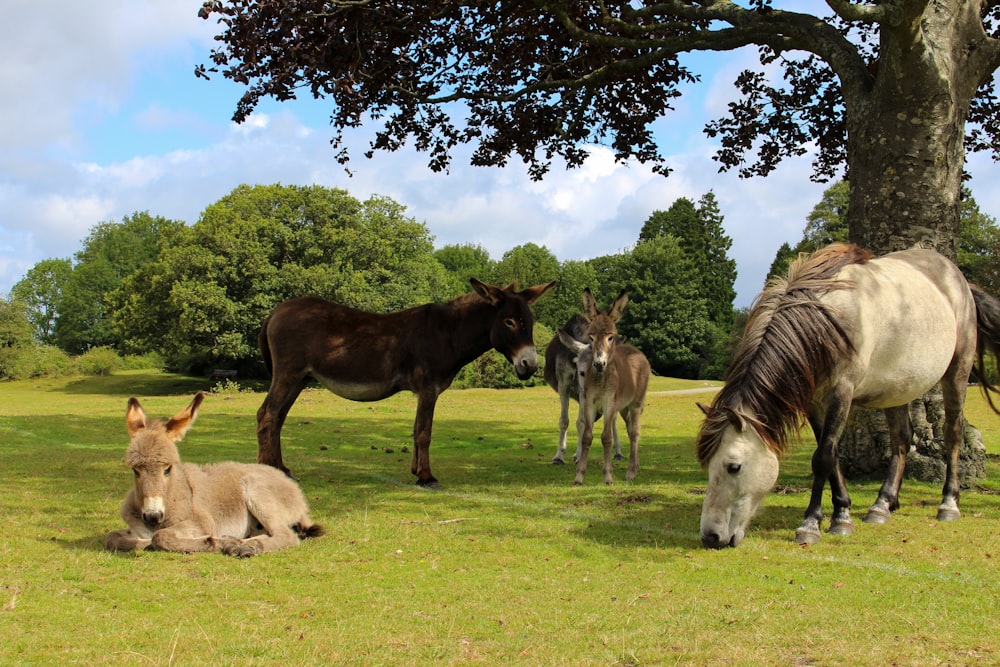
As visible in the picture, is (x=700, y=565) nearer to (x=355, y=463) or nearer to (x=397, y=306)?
(x=355, y=463)

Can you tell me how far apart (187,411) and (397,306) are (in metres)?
45.2

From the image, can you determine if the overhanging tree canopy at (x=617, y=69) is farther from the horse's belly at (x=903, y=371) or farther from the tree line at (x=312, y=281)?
the tree line at (x=312, y=281)

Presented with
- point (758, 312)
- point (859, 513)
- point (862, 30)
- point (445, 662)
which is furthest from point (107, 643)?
point (862, 30)

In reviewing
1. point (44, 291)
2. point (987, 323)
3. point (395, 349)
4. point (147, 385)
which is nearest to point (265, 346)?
point (395, 349)

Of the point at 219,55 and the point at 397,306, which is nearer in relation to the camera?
the point at 219,55

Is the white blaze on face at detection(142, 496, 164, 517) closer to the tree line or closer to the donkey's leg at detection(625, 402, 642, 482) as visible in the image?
the donkey's leg at detection(625, 402, 642, 482)

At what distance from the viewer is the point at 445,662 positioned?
14.4ft

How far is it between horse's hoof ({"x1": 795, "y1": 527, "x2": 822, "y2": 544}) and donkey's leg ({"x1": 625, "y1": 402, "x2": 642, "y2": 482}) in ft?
14.3

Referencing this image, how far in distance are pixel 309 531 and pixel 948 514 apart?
6685 millimetres

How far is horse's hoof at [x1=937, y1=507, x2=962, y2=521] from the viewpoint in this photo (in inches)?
337

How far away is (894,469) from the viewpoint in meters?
8.89

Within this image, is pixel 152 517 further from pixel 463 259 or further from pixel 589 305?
pixel 463 259

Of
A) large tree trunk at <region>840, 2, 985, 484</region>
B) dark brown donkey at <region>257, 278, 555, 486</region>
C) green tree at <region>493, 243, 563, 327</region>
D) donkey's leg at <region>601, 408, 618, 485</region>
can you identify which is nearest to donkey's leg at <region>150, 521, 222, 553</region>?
dark brown donkey at <region>257, 278, 555, 486</region>

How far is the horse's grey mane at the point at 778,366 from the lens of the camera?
7023mm
